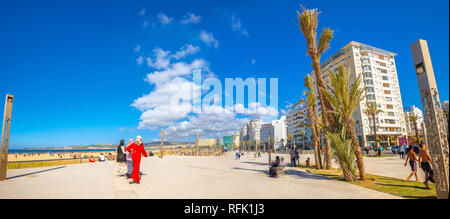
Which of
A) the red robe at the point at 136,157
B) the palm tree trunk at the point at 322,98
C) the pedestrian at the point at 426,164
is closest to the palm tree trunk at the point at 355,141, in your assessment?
the palm tree trunk at the point at 322,98

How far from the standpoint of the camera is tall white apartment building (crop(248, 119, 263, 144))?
574 ft

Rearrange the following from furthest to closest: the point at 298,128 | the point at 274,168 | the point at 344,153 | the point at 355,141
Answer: the point at 298,128 < the point at 274,168 < the point at 355,141 < the point at 344,153

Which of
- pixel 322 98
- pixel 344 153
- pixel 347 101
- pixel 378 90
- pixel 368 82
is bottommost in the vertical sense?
pixel 344 153

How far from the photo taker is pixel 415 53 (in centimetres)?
560

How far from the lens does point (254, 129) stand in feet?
582

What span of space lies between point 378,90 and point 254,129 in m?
123

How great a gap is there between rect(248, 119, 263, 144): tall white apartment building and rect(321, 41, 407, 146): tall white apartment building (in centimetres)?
11625

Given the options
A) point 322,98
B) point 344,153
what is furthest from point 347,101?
point 344,153

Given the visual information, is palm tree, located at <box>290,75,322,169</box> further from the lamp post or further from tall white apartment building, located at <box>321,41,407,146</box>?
tall white apartment building, located at <box>321,41,407,146</box>

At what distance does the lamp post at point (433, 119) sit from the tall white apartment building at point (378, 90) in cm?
5678

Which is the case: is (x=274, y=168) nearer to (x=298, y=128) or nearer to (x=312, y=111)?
(x=312, y=111)

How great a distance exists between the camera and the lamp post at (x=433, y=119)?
5.11 meters

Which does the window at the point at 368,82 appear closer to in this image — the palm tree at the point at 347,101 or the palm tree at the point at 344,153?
the palm tree at the point at 347,101
